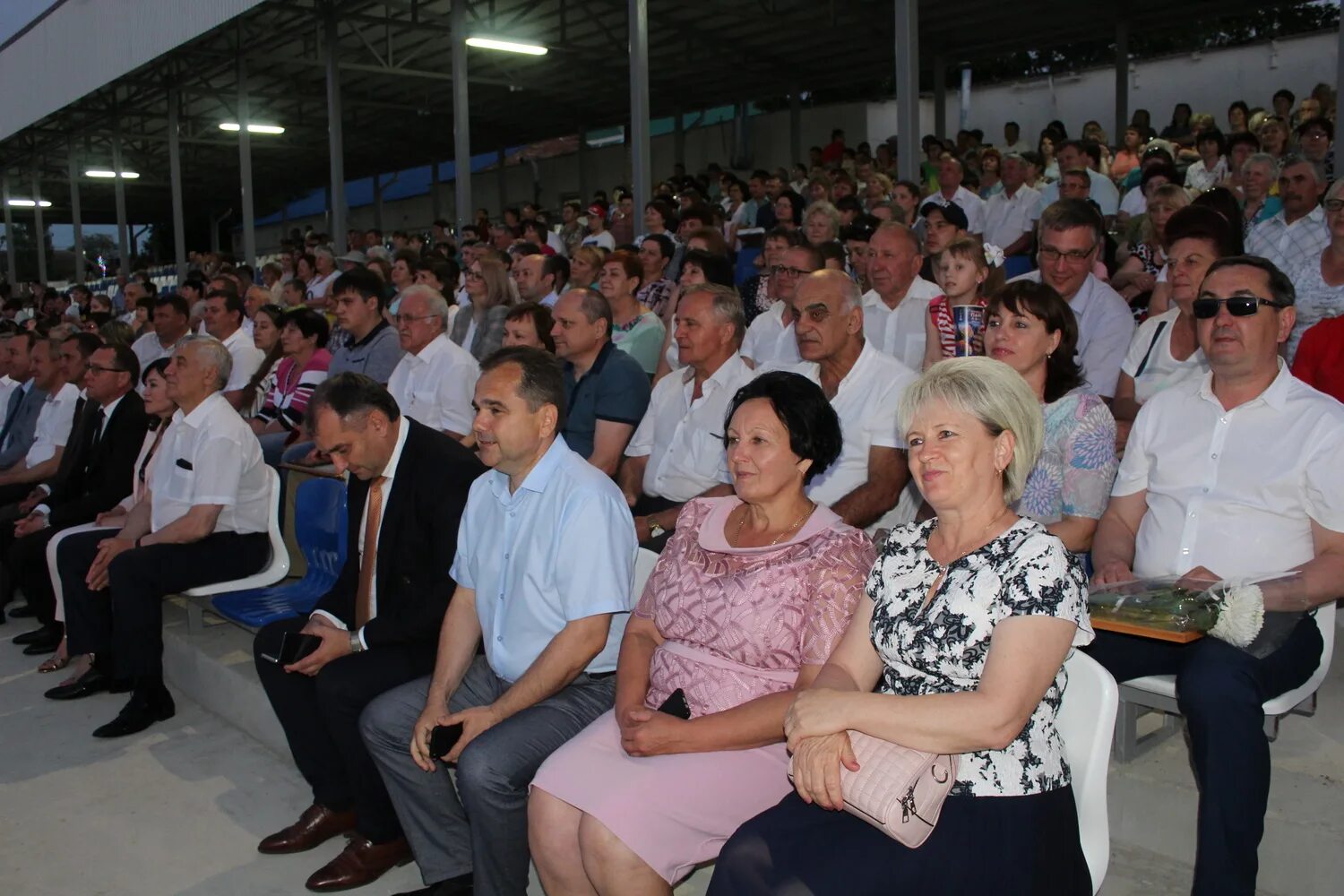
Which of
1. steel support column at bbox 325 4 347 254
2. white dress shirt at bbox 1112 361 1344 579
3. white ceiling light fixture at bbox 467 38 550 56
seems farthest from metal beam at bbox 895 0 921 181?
steel support column at bbox 325 4 347 254

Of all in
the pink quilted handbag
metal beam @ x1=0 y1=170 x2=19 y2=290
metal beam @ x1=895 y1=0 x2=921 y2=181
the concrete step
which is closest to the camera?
the pink quilted handbag

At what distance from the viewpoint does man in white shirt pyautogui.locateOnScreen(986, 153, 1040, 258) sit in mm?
8203

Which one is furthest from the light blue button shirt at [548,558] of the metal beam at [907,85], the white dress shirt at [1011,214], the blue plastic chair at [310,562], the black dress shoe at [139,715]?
the white dress shirt at [1011,214]

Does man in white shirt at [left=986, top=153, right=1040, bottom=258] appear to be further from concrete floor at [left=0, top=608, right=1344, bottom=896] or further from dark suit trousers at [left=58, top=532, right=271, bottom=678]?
dark suit trousers at [left=58, top=532, right=271, bottom=678]

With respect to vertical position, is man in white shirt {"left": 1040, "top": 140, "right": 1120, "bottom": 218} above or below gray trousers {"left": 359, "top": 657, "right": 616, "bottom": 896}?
above

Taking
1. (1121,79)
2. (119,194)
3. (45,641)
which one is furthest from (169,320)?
(119,194)

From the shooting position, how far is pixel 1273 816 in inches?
93.6

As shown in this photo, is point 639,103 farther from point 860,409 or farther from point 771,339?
point 860,409

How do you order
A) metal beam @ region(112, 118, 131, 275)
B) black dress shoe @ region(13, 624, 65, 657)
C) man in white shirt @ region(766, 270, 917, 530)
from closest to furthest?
man in white shirt @ region(766, 270, 917, 530), black dress shoe @ region(13, 624, 65, 657), metal beam @ region(112, 118, 131, 275)

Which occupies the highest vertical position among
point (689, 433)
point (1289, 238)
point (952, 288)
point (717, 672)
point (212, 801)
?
point (1289, 238)

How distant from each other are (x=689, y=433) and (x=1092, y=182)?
499 cm

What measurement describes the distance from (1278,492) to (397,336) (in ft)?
14.8

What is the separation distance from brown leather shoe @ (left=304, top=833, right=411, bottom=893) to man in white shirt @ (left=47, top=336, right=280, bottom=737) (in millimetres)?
1548

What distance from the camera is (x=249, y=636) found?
14.7 feet
